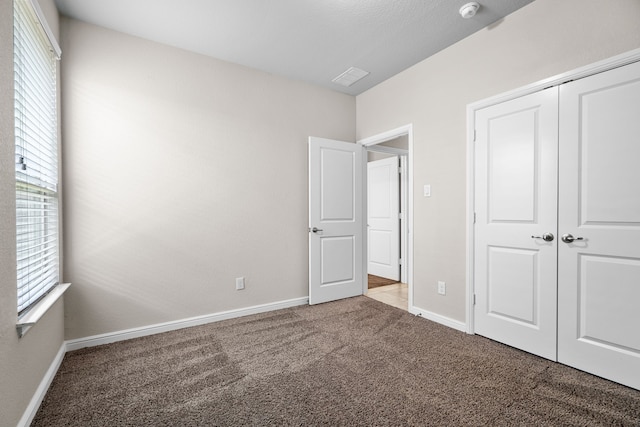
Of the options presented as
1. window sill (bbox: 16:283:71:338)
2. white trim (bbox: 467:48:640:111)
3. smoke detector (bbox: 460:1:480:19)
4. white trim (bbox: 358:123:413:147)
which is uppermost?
smoke detector (bbox: 460:1:480:19)

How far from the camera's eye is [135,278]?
103 inches

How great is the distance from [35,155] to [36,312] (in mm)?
954

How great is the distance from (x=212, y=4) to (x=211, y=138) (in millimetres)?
1151

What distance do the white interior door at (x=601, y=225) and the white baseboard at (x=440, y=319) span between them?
74 centimetres

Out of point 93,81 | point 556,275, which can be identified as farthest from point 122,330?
point 556,275

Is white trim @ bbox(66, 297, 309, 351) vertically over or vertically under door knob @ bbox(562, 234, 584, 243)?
under

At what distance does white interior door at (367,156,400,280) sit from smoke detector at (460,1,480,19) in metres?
2.59

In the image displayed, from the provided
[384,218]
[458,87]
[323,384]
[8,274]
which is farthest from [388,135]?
[8,274]

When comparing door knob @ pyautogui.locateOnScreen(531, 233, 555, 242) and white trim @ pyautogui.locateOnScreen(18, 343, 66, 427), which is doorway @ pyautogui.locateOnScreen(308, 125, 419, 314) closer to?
door knob @ pyautogui.locateOnScreen(531, 233, 555, 242)

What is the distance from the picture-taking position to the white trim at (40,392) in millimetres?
1501

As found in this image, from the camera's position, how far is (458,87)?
2742 mm

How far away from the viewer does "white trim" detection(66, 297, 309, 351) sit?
242 cm

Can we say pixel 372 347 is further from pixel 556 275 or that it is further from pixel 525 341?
pixel 556 275

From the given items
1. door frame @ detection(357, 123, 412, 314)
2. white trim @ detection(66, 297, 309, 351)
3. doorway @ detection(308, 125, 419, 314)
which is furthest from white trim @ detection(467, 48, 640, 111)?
white trim @ detection(66, 297, 309, 351)
